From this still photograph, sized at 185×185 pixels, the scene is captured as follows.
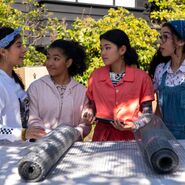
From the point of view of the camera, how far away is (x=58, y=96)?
10.8 feet

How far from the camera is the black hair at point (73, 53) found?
11.4ft

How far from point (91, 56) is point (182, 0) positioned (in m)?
2.63

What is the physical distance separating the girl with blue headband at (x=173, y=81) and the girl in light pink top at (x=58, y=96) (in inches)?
23.2

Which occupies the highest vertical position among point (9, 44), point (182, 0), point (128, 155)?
point (182, 0)

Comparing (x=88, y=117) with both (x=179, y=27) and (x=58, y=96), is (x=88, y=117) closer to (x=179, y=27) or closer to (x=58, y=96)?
(x=58, y=96)

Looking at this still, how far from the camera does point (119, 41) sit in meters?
3.41

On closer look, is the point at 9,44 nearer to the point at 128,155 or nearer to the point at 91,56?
the point at 128,155

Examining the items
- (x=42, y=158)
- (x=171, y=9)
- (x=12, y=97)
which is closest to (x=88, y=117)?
(x=12, y=97)

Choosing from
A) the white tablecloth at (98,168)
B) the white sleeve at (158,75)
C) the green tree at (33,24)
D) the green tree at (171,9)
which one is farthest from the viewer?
the green tree at (171,9)

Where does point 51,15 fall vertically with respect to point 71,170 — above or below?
above

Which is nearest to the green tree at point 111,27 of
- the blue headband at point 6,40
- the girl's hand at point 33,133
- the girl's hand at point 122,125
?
the blue headband at point 6,40

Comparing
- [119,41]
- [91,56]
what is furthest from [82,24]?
[119,41]

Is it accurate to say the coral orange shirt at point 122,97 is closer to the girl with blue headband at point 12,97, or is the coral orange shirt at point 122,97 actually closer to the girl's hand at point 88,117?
the girl's hand at point 88,117

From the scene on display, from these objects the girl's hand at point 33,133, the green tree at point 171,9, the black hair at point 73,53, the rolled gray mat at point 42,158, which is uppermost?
the green tree at point 171,9
